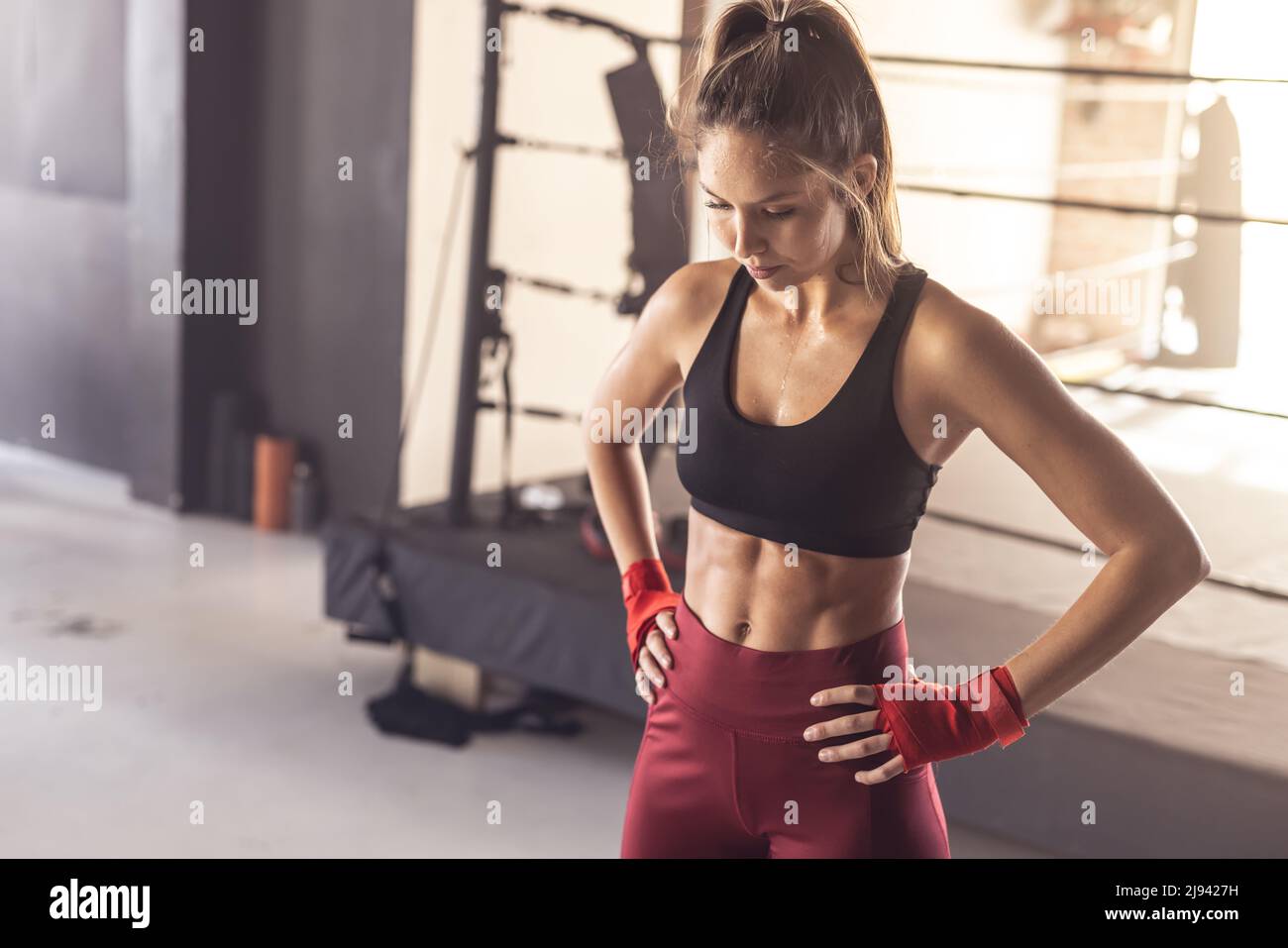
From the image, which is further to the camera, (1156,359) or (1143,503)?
(1156,359)

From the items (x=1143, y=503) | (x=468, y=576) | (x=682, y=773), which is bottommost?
(x=468, y=576)

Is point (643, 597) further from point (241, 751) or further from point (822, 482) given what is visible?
point (241, 751)

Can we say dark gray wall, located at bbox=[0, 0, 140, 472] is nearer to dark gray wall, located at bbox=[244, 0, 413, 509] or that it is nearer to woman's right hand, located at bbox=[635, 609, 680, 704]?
dark gray wall, located at bbox=[244, 0, 413, 509]

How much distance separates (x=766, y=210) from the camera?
50.0 inches

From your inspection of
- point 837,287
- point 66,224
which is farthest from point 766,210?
point 66,224

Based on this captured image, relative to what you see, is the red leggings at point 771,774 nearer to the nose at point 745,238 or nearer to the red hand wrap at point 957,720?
the red hand wrap at point 957,720

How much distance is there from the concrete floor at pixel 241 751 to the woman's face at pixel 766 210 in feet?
5.77

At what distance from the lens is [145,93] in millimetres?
4949

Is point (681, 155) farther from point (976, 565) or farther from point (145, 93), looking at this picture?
point (145, 93)

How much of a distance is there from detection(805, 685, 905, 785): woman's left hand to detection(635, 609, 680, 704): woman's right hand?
0.22 m

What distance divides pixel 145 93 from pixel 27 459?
176 cm

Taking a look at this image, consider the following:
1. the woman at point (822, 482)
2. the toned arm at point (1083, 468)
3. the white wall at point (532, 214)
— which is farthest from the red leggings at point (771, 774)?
the white wall at point (532, 214)

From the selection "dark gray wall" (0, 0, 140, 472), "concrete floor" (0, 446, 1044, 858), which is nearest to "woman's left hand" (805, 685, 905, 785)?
"concrete floor" (0, 446, 1044, 858)

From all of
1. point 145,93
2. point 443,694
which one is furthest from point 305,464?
point 443,694
